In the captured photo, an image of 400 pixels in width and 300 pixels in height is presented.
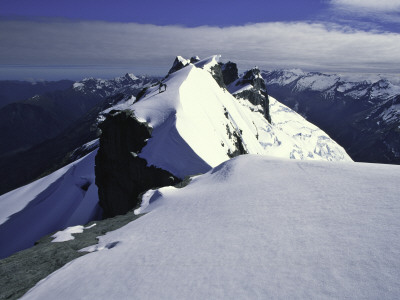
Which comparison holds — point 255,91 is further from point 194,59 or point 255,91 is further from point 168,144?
point 168,144

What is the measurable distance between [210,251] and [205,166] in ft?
59.0

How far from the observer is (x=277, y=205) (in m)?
11.4

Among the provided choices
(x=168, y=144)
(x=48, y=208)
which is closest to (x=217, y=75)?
(x=168, y=144)

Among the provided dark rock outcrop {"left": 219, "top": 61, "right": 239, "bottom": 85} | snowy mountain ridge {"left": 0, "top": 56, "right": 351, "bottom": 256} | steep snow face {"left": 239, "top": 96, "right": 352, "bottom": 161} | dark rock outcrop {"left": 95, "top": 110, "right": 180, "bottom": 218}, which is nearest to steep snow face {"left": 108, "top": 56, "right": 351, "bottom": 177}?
snowy mountain ridge {"left": 0, "top": 56, "right": 351, "bottom": 256}

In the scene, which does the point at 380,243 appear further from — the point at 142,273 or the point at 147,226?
the point at 147,226

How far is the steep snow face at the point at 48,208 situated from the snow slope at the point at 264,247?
31299 mm

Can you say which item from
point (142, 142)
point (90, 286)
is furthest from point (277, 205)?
point (142, 142)

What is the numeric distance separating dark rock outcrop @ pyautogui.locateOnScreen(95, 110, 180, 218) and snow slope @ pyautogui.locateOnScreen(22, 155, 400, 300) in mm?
13854

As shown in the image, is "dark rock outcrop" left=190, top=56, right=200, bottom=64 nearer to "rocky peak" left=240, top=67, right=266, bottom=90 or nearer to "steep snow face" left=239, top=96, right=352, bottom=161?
"rocky peak" left=240, top=67, right=266, bottom=90

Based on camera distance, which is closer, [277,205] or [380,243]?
[380,243]

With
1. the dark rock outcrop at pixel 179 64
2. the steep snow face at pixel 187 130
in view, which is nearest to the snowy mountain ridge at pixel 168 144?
the steep snow face at pixel 187 130

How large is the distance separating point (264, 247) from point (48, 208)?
46.8 metres

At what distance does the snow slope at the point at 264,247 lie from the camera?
6676 mm

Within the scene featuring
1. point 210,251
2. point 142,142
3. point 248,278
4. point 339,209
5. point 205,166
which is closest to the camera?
point 248,278
